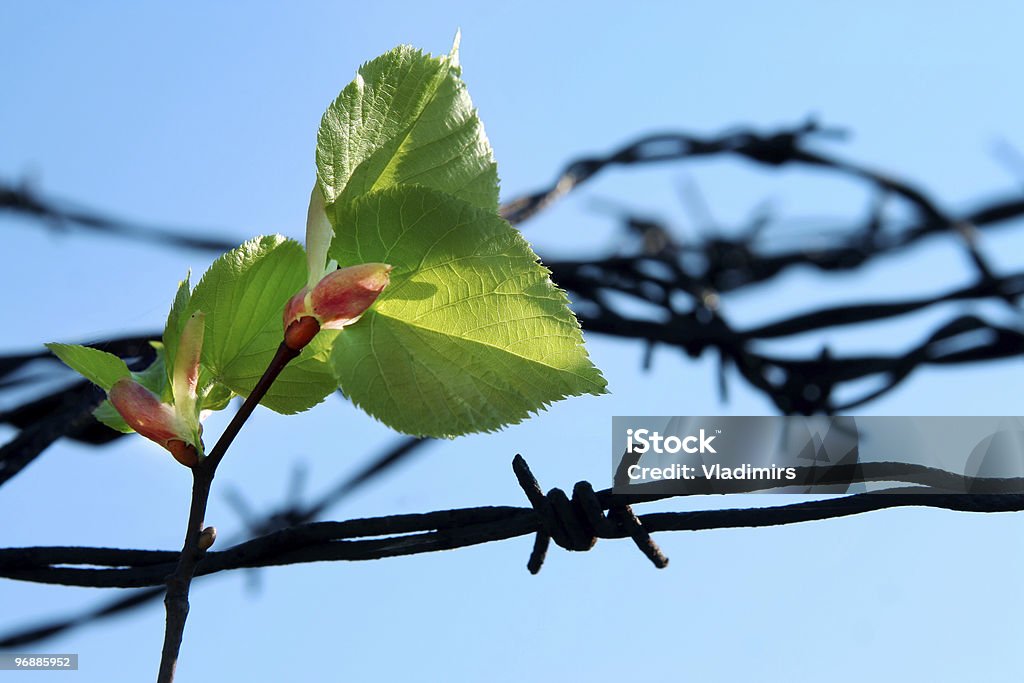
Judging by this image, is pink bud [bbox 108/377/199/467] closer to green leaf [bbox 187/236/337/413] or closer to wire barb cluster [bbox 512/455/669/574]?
green leaf [bbox 187/236/337/413]

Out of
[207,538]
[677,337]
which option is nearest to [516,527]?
[207,538]

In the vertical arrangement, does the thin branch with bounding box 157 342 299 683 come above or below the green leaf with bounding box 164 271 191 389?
below

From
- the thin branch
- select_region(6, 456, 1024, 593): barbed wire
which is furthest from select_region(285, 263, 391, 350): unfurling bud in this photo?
select_region(6, 456, 1024, 593): barbed wire

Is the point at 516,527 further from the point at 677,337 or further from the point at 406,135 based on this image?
the point at 677,337

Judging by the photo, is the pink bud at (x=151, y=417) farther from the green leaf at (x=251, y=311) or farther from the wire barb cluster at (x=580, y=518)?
the wire barb cluster at (x=580, y=518)

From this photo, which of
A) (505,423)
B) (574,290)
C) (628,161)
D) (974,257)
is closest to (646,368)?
(574,290)

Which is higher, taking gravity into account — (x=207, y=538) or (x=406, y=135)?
(x=406, y=135)

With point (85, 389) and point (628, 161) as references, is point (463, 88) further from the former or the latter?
point (628, 161)
